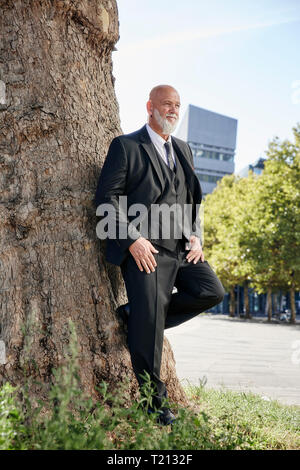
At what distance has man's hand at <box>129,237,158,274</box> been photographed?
11.3ft

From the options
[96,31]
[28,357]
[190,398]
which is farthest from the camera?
[190,398]

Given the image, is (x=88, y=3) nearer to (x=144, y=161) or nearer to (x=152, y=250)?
(x=144, y=161)

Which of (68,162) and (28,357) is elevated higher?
(68,162)

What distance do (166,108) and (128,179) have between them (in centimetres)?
70

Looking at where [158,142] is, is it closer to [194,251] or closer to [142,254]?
[194,251]

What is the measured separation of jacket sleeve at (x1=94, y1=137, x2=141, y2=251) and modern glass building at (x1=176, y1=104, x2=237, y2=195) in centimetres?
8311

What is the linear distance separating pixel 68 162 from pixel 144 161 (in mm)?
608

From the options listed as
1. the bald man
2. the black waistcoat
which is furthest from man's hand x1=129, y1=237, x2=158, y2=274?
the black waistcoat

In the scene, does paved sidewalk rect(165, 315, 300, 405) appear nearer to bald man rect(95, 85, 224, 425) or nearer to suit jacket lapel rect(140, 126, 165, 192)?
bald man rect(95, 85, 224, 425)

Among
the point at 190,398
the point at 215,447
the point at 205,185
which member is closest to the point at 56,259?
the point at 215,447

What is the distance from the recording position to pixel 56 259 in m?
3.60

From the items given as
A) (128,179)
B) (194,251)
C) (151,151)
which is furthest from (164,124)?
(194,251)

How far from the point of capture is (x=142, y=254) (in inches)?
136

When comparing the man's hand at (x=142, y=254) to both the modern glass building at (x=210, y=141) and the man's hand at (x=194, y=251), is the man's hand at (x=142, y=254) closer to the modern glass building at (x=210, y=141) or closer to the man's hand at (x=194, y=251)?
the man's hand at (x=194, y=251)
